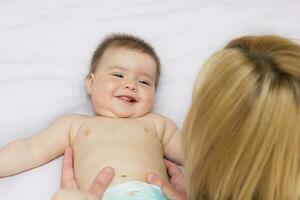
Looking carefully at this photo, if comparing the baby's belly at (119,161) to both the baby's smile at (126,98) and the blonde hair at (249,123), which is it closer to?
the baby's smile at (126,98)

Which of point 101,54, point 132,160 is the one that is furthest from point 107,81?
point 132,160

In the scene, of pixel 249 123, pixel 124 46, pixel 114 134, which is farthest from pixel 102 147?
pixel 249 123

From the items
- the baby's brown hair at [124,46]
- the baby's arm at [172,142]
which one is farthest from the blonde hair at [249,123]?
the baby's brown hair at [124,46]

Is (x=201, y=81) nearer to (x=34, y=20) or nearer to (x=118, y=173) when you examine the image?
(x=118, y=173)

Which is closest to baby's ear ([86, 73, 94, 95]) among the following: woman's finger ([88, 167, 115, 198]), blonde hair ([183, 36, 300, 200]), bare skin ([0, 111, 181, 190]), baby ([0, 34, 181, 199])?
baby ([0, 34, 181, 199])

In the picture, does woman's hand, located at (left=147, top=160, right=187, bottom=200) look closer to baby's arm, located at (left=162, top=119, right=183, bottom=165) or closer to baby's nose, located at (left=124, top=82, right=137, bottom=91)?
baby's arm, located at (left=162, top=119, right=183, bottom=165)

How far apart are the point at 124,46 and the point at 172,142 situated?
1.11 ft

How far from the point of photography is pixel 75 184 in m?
1.22

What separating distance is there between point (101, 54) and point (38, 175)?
17.2 inches

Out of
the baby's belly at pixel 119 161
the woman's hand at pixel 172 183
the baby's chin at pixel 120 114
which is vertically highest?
the baby's chin at pixel 120 114

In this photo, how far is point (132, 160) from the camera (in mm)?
1232

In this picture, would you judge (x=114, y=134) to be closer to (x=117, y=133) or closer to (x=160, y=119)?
(x=117, y=133)

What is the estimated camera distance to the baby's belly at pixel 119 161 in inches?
47.5

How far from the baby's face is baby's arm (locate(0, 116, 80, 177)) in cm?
14
